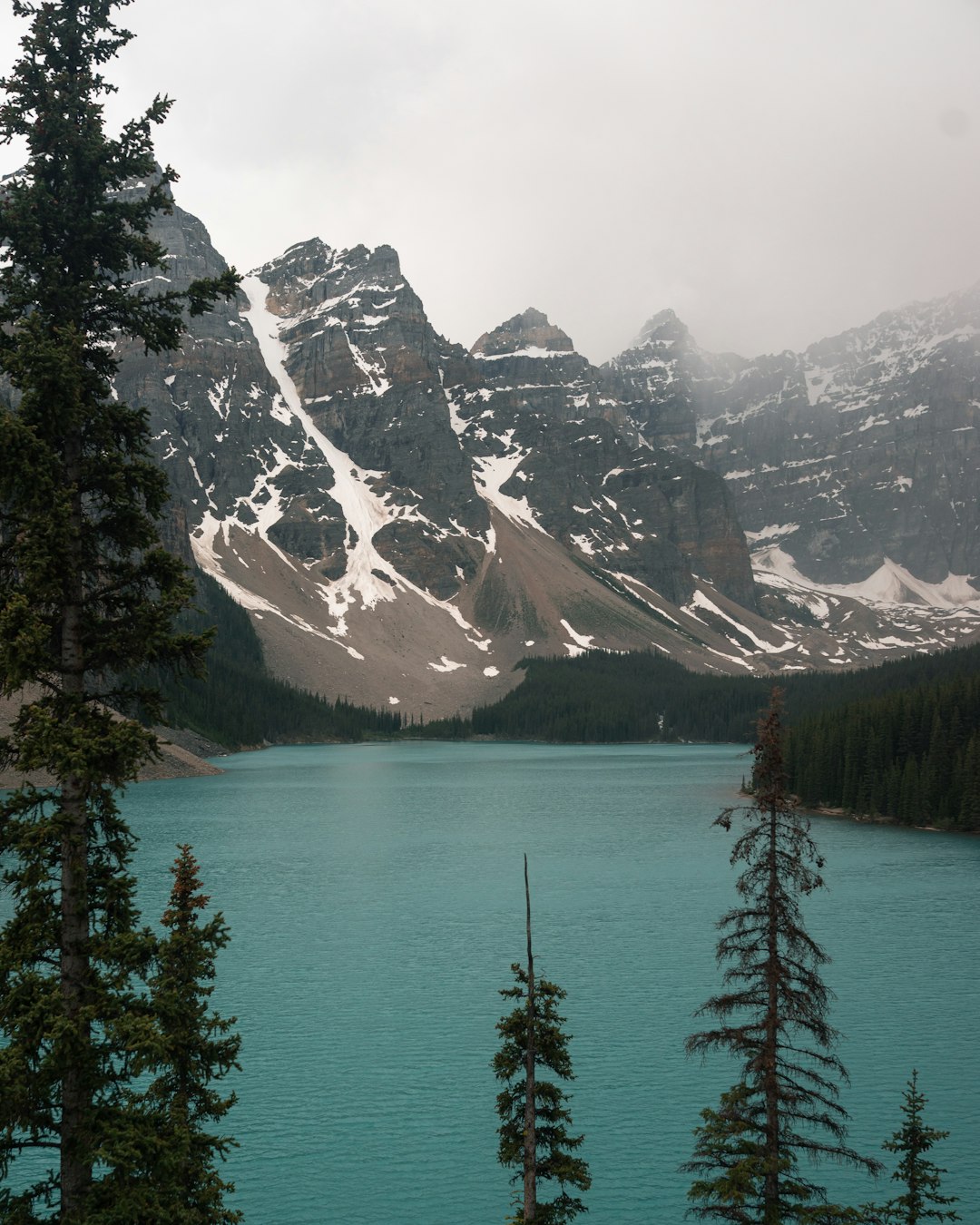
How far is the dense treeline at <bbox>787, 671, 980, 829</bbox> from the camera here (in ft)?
375

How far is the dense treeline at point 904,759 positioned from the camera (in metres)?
114

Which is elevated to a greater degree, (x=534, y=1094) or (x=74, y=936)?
(x=74, y=936)

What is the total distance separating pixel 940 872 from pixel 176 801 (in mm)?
87847

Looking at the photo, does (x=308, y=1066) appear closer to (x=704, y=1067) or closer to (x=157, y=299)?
(x=704, y=1067)

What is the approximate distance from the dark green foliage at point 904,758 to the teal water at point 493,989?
7.12 metres

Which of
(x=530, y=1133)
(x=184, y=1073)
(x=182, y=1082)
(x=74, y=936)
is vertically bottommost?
(x=530, y=1133)

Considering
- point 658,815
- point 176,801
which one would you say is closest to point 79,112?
point 658,815

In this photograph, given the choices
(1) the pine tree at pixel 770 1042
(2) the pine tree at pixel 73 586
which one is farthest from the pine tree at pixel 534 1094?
(2) the pine tree at pixel 73 586

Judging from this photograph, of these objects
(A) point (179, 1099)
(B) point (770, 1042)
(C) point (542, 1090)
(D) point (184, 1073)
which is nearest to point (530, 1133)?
(C) point (542, 1090)

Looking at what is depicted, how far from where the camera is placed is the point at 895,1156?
33031 mm

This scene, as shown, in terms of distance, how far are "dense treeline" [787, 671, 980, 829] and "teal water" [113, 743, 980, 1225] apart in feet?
23.2

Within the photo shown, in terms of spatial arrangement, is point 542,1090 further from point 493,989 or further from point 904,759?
point 904,759

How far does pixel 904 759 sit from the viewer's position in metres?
125

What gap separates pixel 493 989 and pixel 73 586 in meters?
40.5
